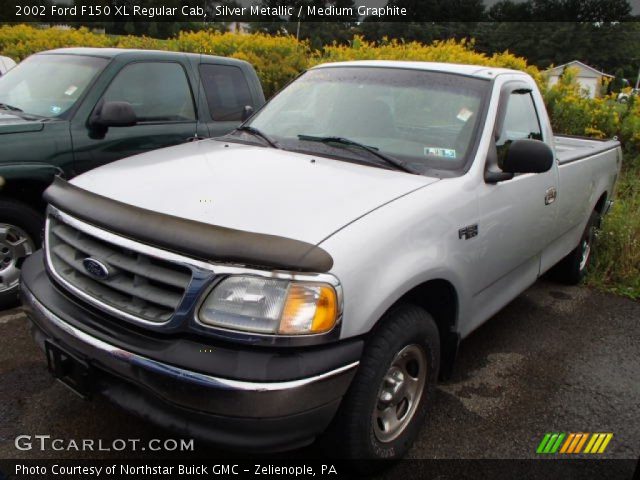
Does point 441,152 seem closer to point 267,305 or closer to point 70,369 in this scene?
point 267,305

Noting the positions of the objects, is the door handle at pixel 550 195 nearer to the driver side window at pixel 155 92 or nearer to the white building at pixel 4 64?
the driver side window at pixel 155 92

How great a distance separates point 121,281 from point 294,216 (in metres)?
0.75

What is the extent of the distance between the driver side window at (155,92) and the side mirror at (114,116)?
0.28 metres

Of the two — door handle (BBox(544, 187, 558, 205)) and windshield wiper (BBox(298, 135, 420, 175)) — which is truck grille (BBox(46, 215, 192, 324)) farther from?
door handle (BBox(544, 187, 558, 205))

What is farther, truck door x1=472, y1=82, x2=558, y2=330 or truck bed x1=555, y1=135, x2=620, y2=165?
truck bed x1=555, y1=135, x2=620, y2=165

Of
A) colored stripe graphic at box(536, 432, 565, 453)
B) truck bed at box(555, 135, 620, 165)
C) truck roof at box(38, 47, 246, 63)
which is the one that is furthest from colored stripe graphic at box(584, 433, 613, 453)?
truck roof at box(38, 47, 246, 63)

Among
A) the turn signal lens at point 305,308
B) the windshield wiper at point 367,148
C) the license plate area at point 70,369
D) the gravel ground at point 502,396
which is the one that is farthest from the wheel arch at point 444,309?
the license plate area at point 70,369

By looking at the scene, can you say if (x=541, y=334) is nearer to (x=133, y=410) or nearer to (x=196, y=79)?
(x=133, y=410)

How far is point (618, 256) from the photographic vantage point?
5.34 meters

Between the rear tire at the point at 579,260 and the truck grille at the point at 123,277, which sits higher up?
the truck grille at the point at 123,277

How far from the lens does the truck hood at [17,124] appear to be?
380cm

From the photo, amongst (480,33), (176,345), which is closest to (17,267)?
(176,345)

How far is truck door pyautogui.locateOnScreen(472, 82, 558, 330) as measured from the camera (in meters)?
2.94

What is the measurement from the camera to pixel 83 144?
418 cm
